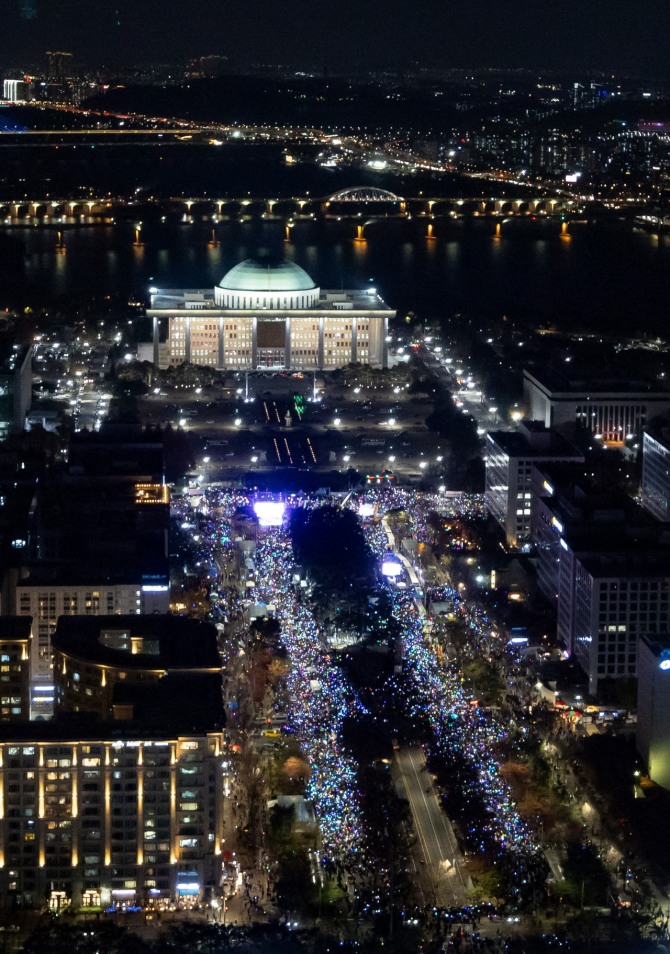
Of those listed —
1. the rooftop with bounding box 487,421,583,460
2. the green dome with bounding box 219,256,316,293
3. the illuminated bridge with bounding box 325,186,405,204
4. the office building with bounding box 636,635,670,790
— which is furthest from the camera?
the illuminated bridge with bounding box 325,186,405,204

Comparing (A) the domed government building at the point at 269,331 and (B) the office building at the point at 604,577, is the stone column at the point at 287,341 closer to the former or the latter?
(A) the domed government building at the point at 269,331

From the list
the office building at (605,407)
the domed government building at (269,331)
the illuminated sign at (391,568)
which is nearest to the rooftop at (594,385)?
the office building at (605,407)

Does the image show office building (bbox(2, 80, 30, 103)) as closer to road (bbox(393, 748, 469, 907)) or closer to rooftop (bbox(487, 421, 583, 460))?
rooftop (bbox(487, 421, 583, 460))

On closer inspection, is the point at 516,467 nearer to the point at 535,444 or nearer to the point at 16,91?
the point at 535,444

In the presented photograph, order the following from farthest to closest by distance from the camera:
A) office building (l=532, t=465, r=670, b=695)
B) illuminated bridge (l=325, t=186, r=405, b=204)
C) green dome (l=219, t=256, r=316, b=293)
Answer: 1. illuminated bridge (l=325, t=186, r=405, b=204)
2. green dome (l=219, t=256, r=316, b=293)
3. office building (l=532, t=465, r=670, b=695)

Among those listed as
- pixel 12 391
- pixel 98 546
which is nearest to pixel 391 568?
pixel 98 546

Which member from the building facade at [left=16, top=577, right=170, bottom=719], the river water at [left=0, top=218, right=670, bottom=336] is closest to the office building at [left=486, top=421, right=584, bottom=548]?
the building facade at [left=16, top=577, right=170, bottom=719]

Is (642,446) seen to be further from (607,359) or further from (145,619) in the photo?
(145,619)
